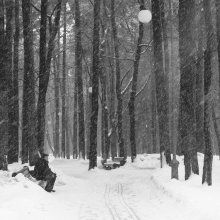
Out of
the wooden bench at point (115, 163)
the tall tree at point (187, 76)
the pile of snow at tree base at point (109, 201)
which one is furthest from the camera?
the wooden bench at point (115, 163)

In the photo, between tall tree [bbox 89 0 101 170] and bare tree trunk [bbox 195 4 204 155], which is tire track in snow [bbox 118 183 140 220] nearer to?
tall tree [bbox 89 0 101 170]

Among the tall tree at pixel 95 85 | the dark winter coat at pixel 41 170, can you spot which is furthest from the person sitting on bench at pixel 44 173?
the tall tree at pixel 95 85

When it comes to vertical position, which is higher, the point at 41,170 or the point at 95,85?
the point at 95,85

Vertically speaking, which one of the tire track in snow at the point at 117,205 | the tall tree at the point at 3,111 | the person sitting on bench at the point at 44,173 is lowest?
the tire track in snow at the point at 117,205

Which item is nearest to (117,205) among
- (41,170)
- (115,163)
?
(41,170)

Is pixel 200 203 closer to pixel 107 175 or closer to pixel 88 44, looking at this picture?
pixel 107 175

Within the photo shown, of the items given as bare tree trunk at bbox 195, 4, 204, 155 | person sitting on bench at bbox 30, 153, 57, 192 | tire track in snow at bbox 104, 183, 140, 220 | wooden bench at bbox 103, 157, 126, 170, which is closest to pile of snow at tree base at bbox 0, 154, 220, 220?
tire track in snow at bbox 104, 183, 140, 220

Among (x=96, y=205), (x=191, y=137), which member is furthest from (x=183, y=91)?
(x=96, y=205)

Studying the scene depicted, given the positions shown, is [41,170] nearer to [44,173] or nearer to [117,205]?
[44,173]

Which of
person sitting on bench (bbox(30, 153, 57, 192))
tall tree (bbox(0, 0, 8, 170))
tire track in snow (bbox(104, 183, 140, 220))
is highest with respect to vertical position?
tall tree (bbox(0, 0, 8, 170))

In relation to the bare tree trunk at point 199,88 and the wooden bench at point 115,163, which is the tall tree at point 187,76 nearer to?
the bare tree trunk at point 199,88

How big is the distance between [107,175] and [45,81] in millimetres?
5620

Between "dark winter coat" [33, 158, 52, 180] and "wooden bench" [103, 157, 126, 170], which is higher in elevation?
"dark winter coat" [33, 158, 52, 180]

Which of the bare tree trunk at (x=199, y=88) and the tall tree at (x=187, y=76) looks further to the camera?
the bare tree trunk at (x=199, y=88)
